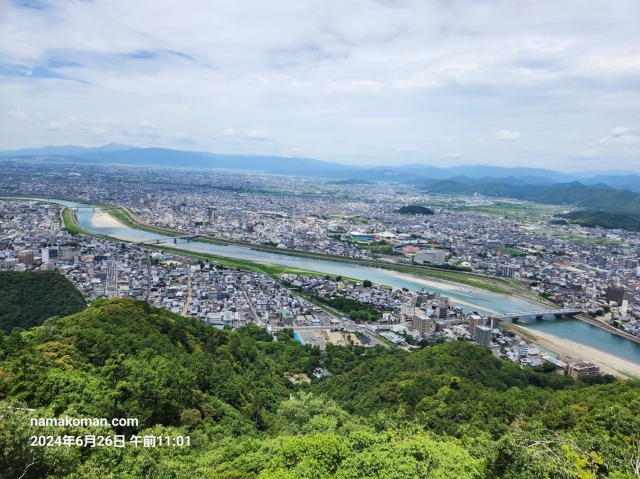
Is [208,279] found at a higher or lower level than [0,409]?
lower

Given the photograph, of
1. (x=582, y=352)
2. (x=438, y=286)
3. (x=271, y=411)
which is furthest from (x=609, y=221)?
(x=271, y=411)

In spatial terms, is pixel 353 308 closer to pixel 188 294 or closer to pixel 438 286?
pixel 438 286

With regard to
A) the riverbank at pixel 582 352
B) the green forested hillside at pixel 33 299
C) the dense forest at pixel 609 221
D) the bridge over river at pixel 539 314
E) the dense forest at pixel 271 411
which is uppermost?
the dense forest at pixel 609 221

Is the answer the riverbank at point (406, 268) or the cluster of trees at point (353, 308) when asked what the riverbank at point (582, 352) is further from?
the cluster of trees at point (353, 308)

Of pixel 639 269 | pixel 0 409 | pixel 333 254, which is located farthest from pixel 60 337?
pixel 639 269

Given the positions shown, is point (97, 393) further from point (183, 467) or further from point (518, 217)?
point (518, 217)

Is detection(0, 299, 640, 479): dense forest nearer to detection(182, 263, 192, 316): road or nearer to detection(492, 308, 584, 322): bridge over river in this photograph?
detection(182, 263, 192, 316): road

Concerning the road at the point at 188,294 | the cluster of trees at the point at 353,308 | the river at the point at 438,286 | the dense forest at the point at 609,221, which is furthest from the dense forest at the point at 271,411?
the dense forest at the point at 609,221
